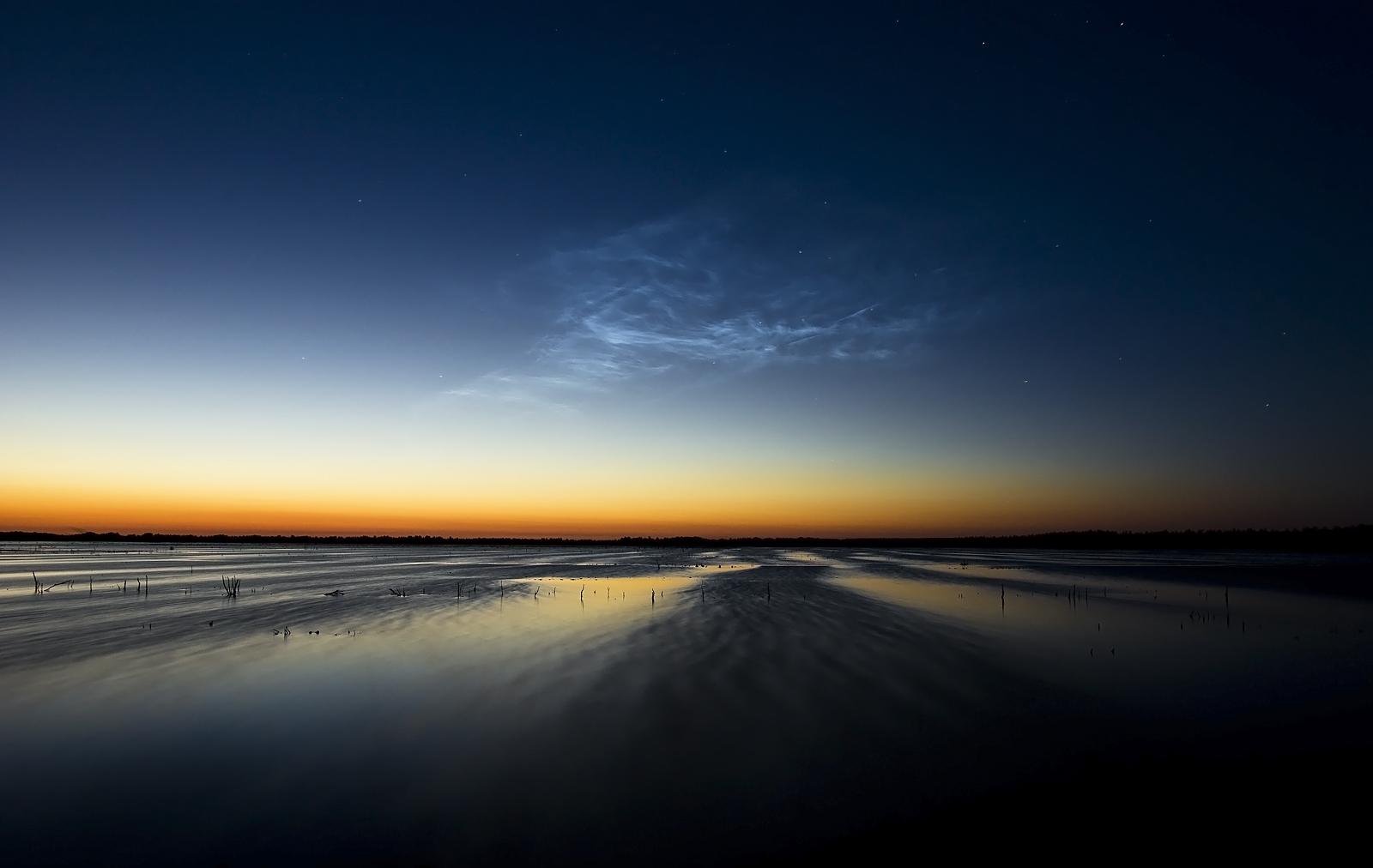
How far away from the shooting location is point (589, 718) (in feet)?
28.2

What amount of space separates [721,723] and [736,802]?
7.60ft

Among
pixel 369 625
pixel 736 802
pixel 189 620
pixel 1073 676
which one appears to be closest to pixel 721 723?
pixel 736 802

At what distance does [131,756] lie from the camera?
7.38m

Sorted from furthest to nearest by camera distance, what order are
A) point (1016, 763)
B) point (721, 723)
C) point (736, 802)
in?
1. point (721, 723)
2. point (1016, 763)
3. point (736, 802)

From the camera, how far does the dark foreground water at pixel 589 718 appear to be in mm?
5664

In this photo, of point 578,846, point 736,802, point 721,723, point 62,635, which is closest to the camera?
point 578,846

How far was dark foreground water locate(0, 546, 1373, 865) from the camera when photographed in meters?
5.66

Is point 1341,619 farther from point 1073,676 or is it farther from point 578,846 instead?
point 578,846

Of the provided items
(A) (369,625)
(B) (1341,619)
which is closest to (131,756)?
(A) (369,625)

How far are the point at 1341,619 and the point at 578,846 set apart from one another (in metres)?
23.2

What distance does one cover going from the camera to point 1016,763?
6746mm

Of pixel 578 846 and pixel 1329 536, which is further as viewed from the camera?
pixel 1329 536

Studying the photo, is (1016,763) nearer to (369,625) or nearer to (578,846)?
(578,846)

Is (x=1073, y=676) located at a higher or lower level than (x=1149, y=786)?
lower
